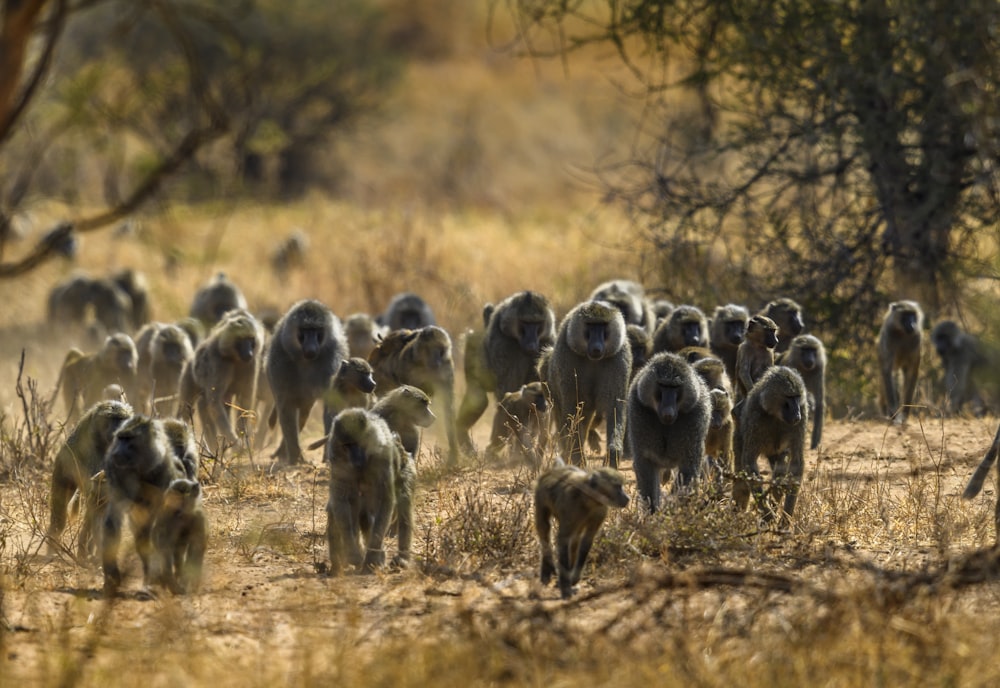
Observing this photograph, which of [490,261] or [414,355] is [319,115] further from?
[414,355]

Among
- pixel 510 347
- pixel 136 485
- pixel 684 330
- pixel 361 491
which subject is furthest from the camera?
pixel 510 347

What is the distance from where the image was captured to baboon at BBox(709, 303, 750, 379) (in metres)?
8.86

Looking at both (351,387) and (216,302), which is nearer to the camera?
(351,387)

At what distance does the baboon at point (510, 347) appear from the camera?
9.12 m

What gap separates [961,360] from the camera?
37.0 feet

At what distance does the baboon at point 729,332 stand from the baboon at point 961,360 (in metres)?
2.80

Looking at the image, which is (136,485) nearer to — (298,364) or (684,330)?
(298,364)

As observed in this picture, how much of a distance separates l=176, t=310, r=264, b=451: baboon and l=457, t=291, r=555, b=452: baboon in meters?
1.59

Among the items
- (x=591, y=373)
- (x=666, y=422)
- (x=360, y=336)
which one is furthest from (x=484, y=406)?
(x=666, y=422)

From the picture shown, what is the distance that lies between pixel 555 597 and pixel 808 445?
14.4 feet

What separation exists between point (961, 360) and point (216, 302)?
7.04 metres

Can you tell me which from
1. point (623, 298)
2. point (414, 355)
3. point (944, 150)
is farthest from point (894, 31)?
point (414, 355)

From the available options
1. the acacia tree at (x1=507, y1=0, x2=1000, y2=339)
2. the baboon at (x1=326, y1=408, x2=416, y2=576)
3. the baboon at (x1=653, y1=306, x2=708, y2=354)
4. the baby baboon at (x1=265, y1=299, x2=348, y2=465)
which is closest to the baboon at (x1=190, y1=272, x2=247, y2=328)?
the acacia tree at (x1=507, y1=0, x2=1000, y2=339)

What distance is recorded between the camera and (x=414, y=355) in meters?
9.09
